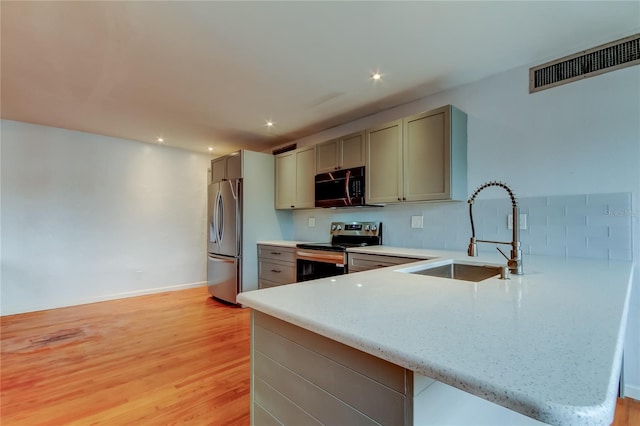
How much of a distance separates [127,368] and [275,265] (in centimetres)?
183

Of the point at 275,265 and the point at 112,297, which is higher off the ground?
the point at 275,265

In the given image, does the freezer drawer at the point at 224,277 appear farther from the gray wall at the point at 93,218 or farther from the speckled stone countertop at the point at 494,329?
the speckled stone countertop at the point at 494,329

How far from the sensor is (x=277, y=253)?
3.78 meters

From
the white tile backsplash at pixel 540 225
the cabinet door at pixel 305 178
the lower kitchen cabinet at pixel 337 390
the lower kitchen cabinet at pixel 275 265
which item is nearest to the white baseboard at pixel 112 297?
the lower kitchen cabinet at pixel 275 265

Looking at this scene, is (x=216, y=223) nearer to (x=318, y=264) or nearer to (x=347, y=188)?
(x=318, y=264)

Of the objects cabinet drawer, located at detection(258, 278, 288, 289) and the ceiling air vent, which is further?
cabinet drawer, located at detection(258, 278, 288, 289)

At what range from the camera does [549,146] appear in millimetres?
2275

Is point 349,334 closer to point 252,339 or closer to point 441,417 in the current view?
point 441,417

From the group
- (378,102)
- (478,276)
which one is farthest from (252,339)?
(378,102)

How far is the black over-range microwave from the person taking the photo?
127 inches

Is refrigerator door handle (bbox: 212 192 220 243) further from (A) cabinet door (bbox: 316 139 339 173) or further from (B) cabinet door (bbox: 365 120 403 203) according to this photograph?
(B) cabinet door (bbox: 365 120 403 203)

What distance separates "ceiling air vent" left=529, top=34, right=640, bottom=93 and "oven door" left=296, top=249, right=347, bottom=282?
7.17 feet

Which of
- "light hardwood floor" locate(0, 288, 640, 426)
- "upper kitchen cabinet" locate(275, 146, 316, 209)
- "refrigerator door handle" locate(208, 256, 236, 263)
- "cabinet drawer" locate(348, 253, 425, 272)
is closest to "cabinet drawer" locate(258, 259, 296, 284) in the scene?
"refrigerator door handle" locate(208, 256, 236, 263)

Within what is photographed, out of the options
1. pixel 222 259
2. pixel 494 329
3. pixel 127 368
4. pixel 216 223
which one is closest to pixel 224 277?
pixel 222 259
